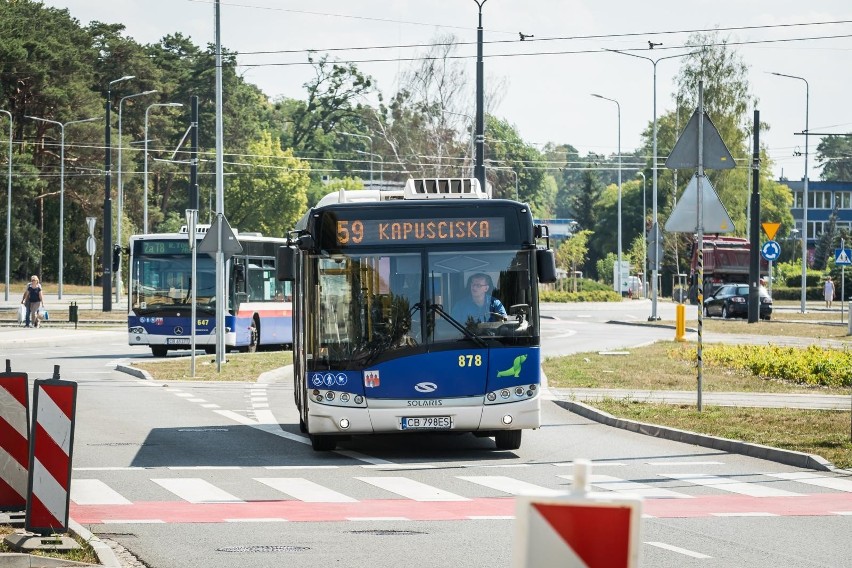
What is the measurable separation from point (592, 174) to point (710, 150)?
143 m

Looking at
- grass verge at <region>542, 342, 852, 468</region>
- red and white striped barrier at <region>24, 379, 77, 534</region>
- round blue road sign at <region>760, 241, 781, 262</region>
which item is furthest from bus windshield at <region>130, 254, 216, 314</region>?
red and white striped barrier at <region>24, 379, 77, 534</region>

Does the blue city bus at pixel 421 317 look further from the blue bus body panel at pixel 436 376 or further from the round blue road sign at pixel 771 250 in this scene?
the round blue road sign at pixel 771 250

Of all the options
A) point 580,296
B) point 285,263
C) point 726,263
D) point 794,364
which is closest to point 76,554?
point 285,263

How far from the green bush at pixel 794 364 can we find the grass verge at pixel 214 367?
8889 mm

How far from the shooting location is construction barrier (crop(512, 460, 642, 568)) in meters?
4.11

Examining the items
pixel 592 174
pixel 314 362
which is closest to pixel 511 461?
pixel 314 362

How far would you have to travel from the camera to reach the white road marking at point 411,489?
13.1 meters

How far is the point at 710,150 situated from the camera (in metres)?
19.9

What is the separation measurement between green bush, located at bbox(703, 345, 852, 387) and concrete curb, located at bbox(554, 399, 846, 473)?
634 cm

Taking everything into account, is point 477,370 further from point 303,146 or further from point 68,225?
point 303,146

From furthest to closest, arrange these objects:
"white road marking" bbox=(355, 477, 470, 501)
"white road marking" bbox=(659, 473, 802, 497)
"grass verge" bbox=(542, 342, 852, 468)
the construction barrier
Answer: "grass verge" bbox=(542, 342, 852, 468) → "white road marking" bbox=(659, 473, 802, 497) → "white road marking" bbox=(355, 477, 470, 501) → the construction barrier

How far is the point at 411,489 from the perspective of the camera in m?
13.6

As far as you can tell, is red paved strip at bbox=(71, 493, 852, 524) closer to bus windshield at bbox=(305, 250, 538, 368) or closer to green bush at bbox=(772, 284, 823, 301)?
bus windshield at bbox=(305, 250, 538, 368)

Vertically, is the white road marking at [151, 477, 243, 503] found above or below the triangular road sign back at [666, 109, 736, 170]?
below
